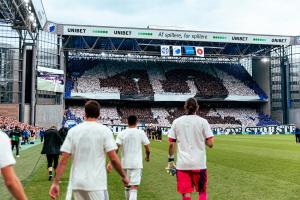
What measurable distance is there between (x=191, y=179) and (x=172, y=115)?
60.9 meters

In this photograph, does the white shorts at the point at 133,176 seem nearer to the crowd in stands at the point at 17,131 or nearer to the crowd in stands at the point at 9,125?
the crowd in stands at the point at 17,131

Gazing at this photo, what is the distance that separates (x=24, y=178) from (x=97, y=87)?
174 ft

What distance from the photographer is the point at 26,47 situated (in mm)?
54219

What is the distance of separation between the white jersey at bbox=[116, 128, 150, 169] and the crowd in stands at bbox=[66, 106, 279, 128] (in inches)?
2094

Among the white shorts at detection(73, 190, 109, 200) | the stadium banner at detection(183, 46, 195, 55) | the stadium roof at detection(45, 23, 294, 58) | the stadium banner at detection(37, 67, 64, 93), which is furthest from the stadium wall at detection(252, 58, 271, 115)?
the white shorts at detection(73, 190, 109, 200)

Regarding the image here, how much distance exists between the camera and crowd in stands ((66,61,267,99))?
224ft

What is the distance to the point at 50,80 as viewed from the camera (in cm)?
5594

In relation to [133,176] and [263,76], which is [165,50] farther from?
[133,176]

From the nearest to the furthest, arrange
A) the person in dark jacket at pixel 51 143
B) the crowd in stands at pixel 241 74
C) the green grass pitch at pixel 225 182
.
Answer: the green grass pitch at pixel 225 182 < the person in dark jacket at pixel 51 143 < the crowd in stands at pixel 241 74

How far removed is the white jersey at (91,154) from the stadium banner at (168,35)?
2049 inches

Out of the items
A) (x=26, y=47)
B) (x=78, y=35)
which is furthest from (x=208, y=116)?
(x=26, y=47)

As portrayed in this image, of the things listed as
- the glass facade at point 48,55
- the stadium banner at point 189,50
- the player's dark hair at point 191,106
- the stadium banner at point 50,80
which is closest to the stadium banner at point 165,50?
the stadium banner at point 189,50

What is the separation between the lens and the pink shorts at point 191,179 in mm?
6953

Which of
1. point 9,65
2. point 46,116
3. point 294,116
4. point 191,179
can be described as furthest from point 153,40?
point 191,179
